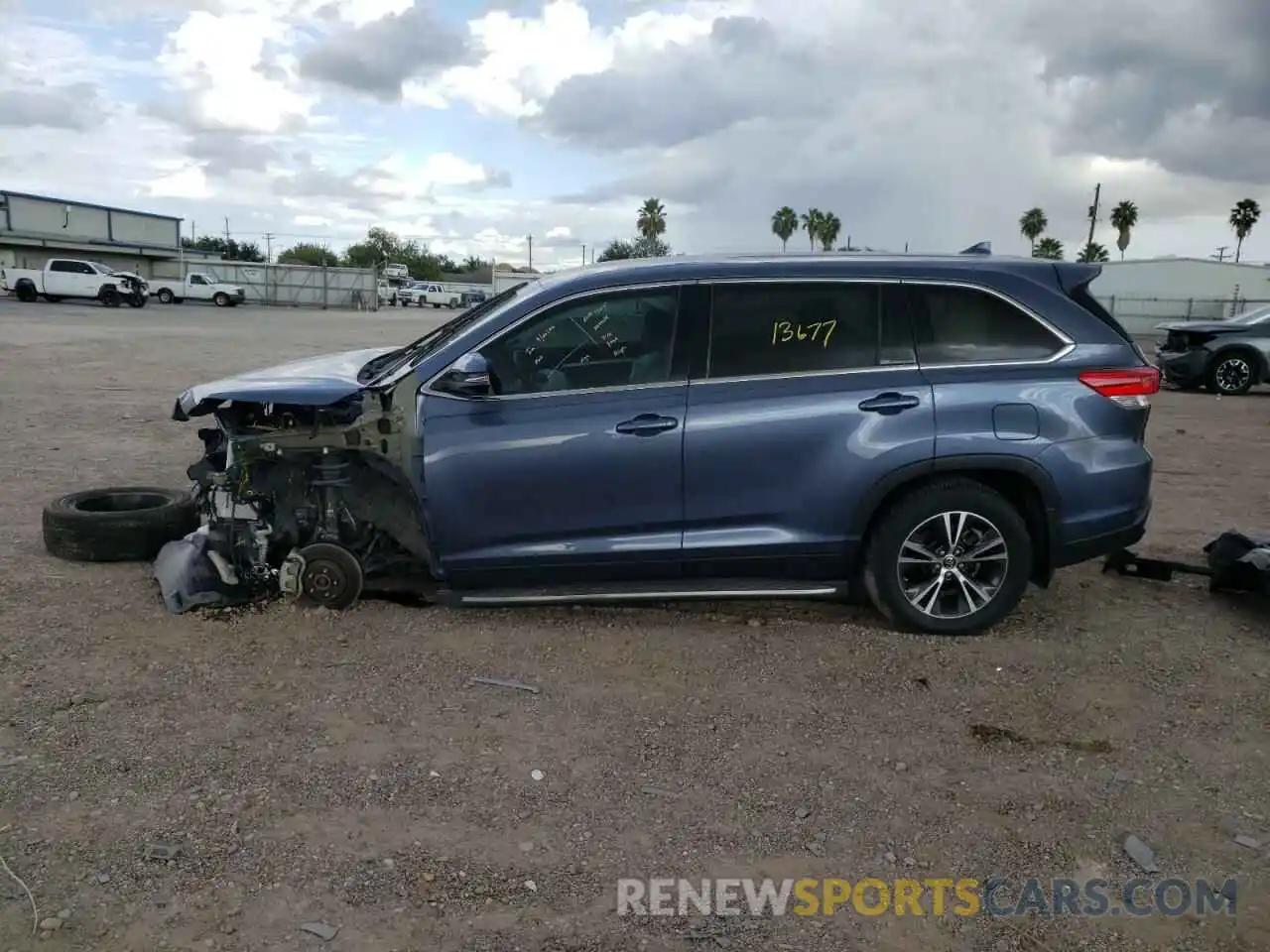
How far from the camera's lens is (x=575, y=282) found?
16.0 feet

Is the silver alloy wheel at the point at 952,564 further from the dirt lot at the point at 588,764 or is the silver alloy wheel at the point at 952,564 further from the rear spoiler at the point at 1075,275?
the rear spoiler at the point at 1075,275

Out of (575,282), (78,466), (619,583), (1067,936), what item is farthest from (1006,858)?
(78,466)

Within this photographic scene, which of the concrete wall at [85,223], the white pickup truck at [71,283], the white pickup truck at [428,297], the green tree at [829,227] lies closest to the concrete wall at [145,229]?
the concrete wall at [85,223]

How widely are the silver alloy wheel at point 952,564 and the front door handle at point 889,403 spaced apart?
0.55m

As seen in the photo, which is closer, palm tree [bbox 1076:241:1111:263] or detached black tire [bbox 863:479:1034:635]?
detached black tire [bbox 863:479:1034:635]

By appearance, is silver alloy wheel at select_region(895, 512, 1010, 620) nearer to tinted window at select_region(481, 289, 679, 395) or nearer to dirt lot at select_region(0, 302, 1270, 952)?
dirt lot at select_region(0, 302, 1270, 952)

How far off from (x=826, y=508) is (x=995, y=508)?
81 centimetres

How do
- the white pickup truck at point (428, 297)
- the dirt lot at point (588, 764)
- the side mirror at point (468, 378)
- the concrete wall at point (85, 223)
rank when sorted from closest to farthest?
the dirt lot at point (588, 764) → the side mirror at point (468, 378) → the concrete wall at point (85, 223) → the white pickup truck at point (428, 297)

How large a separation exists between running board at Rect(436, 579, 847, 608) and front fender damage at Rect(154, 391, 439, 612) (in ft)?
0.84

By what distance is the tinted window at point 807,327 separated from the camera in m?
4.88

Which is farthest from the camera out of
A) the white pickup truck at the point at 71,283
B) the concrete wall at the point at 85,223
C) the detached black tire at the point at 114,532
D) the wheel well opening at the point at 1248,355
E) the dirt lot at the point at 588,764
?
the concrete wall at the point at 85,223

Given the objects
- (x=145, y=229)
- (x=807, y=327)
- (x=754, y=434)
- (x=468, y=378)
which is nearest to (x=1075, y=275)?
(x=807, y=327)

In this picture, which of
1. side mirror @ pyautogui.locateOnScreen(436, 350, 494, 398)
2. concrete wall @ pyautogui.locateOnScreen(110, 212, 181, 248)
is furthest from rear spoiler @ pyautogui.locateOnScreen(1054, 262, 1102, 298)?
concrete wall @ pyautogui.locateOnScreen(110, 212, 181, 248)

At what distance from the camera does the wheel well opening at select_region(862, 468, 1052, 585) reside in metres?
4.89
